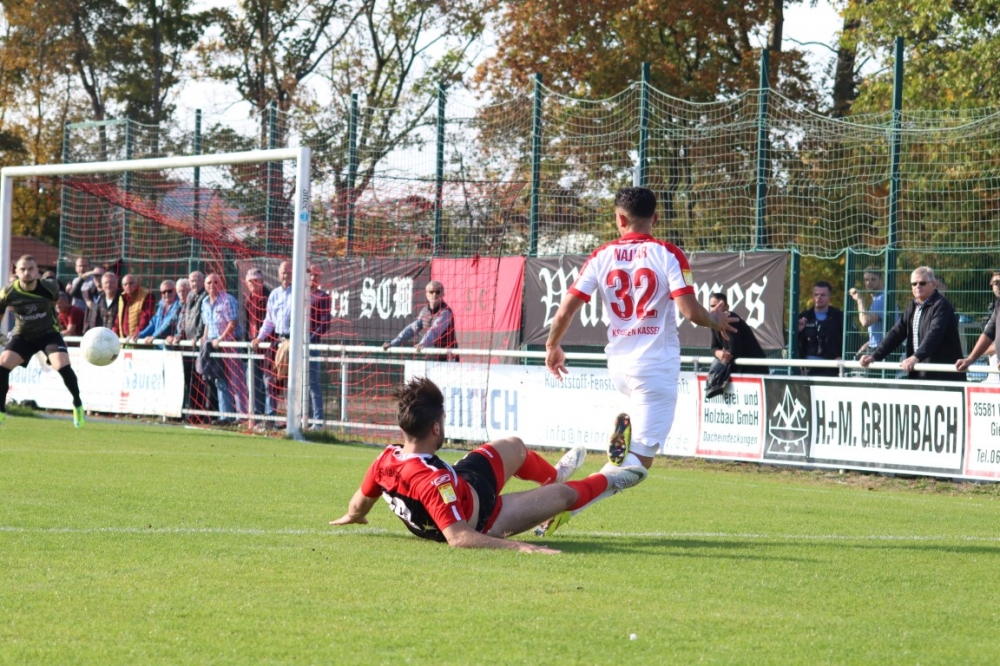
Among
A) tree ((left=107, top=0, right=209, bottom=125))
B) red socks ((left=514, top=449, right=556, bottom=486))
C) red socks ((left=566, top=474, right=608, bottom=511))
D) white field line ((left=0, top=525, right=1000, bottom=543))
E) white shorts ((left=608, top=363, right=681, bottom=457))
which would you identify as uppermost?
tree ((left=107, top=0, right=209, bottom=125))

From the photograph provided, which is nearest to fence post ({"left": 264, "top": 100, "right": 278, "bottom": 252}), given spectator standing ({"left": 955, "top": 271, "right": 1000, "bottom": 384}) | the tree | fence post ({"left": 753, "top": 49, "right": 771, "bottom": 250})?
fence post ({"left": 753, "top": 49, "right": 771, "bottom": 250})

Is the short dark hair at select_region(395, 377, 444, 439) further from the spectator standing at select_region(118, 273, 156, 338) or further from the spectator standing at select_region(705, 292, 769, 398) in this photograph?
the spectator standing at select_region(118, 273, 156, 338)

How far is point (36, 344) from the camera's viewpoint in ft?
57.5

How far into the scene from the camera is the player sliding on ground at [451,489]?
7.13m

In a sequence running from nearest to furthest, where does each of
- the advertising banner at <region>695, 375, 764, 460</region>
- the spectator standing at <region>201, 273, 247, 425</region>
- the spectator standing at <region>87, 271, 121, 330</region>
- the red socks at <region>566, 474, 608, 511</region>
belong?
the red socks at <region>566, 474, 608, 511</region>, the advertising banner at <region>695, 375, 764, 460</region>, the spectator standing at <region>201, 273, 247, 425</region>, the spectator standing at <region>87, 271, 121, 330</region>

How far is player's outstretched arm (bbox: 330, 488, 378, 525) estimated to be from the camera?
25.6 ft

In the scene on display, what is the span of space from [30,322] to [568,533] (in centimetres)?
1111

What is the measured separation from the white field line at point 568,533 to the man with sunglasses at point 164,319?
544 inches

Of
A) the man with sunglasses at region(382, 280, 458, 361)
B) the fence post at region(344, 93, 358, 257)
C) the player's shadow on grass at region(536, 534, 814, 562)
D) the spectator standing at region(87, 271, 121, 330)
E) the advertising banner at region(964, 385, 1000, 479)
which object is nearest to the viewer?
the player's shadow on grass at region(536, 534, 814, 562)

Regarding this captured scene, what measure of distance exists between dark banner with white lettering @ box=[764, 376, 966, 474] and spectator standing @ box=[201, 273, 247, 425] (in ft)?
27.7

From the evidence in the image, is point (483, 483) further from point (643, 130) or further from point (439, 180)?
point (439, 180)

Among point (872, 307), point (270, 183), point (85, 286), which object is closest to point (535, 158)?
point (872, 307)

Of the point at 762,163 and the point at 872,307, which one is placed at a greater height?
the point at 762,163

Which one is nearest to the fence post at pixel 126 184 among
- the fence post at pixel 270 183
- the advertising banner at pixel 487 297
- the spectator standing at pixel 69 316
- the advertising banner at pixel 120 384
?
the spectator standing at pixel 69 316
